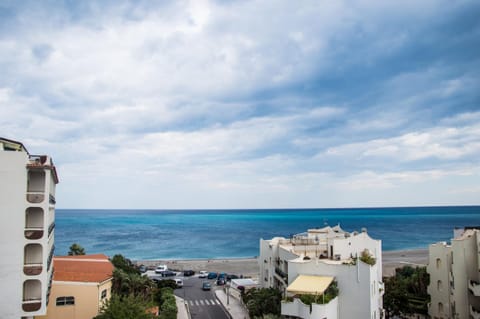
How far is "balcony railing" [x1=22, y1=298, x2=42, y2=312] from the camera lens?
29.9m

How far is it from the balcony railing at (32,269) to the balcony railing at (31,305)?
1993 mm

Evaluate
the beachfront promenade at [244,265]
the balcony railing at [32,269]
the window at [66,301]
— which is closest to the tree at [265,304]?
the window at [66,301]

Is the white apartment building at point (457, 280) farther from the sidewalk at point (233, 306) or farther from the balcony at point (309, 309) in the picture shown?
the sidewalk at point (233, 306)

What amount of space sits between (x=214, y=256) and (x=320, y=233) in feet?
272

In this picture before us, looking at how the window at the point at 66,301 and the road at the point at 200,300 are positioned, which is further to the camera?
the road at the point at 200,300

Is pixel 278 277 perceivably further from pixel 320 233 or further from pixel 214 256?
pixel 214 256

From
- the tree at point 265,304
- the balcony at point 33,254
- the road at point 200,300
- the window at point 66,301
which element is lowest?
the road at point 200,300

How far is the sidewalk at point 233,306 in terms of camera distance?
51.5 meters

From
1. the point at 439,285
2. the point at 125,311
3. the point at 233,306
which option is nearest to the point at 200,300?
the point at 233,306

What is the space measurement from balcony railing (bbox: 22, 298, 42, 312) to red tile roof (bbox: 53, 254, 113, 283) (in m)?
8.18

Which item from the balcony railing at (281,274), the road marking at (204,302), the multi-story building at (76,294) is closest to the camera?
the multi-story building at (76,294)

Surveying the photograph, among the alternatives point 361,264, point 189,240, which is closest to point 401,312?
point 361,264

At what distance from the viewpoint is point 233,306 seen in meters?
56.9

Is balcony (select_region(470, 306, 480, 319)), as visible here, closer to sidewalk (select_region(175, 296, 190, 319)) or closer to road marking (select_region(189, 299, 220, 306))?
sidewalk (select_region(175, 296, 190, 319))
